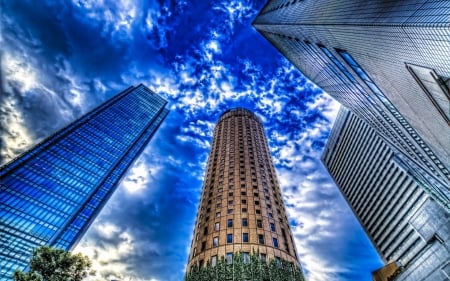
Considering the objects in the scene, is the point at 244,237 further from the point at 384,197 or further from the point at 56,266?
the point at 384,197

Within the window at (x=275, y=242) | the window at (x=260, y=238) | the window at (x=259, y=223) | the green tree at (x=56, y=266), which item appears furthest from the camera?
the window at (x=259, y=223)

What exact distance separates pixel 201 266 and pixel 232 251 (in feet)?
18.3

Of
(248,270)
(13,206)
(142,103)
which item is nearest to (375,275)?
(248,270)

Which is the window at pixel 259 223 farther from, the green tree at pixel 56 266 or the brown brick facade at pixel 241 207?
the green tree at pixel 56 266

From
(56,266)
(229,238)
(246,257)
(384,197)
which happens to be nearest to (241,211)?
(229,238)

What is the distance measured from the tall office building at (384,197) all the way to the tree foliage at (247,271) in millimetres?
20274

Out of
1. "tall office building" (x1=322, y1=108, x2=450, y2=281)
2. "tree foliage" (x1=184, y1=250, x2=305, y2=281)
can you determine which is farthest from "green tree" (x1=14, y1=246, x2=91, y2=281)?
"tall office building" (x1=322, y1=108, x2=450, y2=281)

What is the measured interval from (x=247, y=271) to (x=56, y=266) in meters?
24.8

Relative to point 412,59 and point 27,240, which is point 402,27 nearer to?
point 412,59

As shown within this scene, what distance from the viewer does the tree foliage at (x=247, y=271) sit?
119 feet

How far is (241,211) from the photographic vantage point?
47906 mm

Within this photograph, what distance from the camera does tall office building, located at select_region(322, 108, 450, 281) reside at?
4803 centimetres

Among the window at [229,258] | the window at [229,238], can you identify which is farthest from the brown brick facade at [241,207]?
the window at [229,258]

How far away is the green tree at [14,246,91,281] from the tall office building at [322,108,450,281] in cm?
4688
